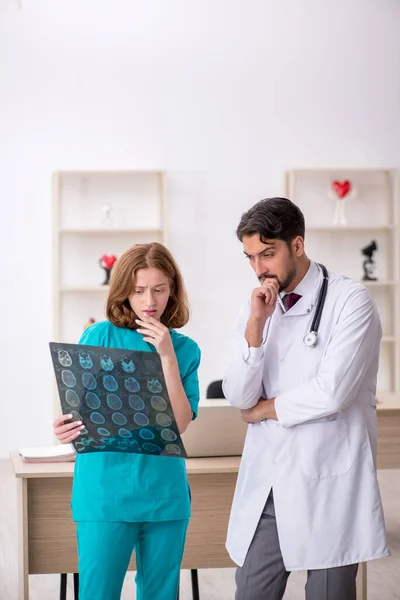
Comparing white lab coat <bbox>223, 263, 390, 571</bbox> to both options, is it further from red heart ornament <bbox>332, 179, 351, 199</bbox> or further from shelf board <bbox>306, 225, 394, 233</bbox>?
red heart ornament <bbox>332, 179, 351, 199</bbox>

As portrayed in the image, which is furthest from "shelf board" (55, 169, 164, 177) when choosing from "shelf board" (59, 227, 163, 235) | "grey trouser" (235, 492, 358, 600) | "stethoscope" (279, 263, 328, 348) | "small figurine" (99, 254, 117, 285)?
"grey trouser" (235, 492, 358, 600)

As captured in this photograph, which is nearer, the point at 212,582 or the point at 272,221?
the point at 272,221

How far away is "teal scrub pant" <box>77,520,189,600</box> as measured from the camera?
6.62 ft

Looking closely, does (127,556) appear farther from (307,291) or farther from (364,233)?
(364,233)

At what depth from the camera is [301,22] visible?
261 inches

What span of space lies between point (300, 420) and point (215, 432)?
3.27ft

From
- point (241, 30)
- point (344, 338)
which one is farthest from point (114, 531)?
point (241, 30)

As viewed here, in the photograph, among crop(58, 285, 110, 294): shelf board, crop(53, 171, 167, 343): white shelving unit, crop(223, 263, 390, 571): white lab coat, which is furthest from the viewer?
crop(53, 171, 167, 343): white shelving unit

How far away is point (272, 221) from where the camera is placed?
198cm

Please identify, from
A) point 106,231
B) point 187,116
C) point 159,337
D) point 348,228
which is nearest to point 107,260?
point 106,231

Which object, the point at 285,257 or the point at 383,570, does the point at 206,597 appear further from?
the point at 285,257

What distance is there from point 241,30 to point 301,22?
0.48 m

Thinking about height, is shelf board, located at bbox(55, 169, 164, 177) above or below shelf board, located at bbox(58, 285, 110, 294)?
above

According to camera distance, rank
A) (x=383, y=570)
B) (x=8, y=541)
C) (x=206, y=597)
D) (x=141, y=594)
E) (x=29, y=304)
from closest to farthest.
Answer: (x=141, y=594)
(x=206, y=597)
(x=383, y=570)
(x=8, y=541)
(x=29, y=304)
